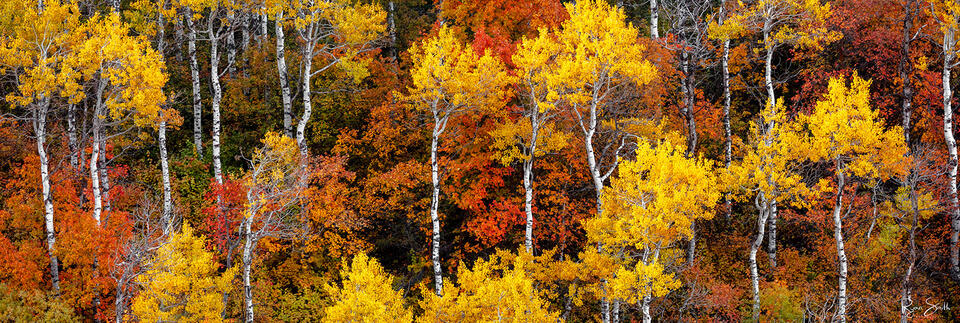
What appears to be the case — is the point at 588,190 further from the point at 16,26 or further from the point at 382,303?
the point at 16,26

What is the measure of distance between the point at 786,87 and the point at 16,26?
96.8 feet

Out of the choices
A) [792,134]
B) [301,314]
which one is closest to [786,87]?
[792,134]

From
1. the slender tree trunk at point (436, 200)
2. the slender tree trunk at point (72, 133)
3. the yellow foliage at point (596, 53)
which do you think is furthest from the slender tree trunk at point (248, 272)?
the yellow foliage at point (596, 53)

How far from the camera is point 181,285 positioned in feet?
63.5

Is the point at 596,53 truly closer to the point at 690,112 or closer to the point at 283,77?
the point at 690,112

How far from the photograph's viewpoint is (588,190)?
25.2m

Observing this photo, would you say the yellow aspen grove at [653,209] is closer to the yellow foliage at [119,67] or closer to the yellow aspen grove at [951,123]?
the yellow aspen grove at [951,123]

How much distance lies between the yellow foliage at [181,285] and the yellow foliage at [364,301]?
3.65 metres

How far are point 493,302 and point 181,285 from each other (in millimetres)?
9313

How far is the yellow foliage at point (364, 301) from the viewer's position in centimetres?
1902

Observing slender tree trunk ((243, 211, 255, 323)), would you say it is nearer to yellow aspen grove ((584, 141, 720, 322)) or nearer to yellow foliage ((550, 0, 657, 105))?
yellow aspen grove ((584, 141, 720, 322))

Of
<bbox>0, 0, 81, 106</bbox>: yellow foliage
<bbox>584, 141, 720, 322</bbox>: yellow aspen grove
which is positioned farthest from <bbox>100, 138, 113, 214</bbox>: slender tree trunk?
<bbox>584, 141, 720, 322</bbox>: yellow aspen grove

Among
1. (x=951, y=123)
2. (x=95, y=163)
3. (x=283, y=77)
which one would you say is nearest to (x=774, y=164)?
(x=951, y=123)
